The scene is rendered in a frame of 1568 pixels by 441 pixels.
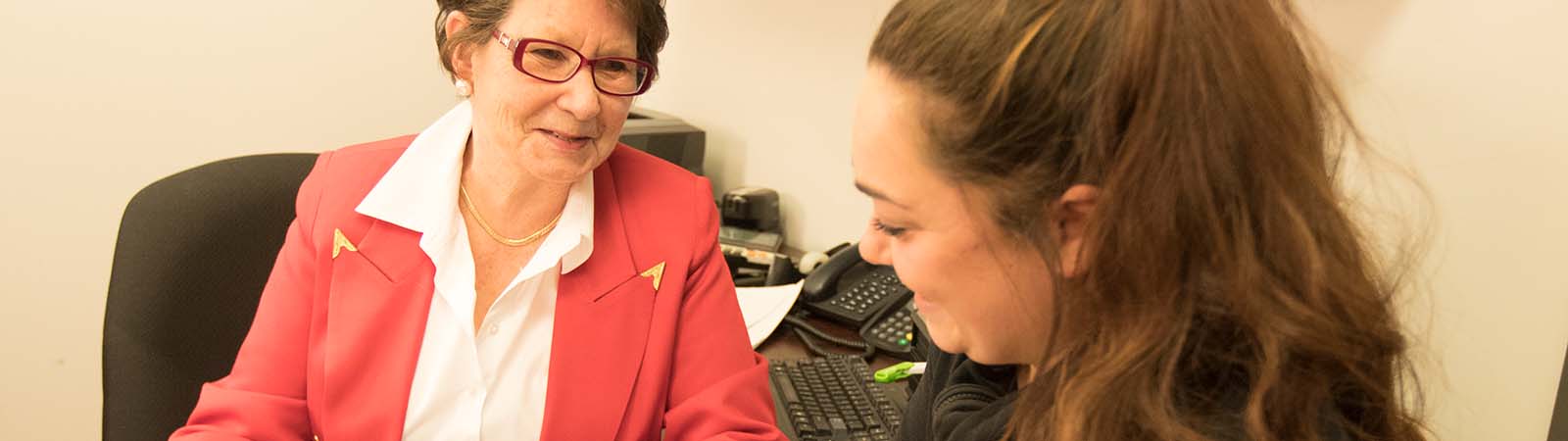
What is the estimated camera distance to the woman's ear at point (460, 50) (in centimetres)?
128

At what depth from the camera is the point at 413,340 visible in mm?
1257

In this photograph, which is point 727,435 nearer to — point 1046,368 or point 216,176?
point 1046,368

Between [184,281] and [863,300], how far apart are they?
984mm

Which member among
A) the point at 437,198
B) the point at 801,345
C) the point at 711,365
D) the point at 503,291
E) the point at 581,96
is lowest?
the point at 801,345

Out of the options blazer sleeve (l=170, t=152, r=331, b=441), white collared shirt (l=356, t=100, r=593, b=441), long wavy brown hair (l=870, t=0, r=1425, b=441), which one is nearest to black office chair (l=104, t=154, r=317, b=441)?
blazer sleeve (l=170, t=152, r=331, b=441)

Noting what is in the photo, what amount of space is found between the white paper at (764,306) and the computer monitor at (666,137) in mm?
389

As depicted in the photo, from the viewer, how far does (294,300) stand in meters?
1.26

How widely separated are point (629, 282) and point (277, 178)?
47 centimetres

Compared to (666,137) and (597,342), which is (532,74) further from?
(666,137)

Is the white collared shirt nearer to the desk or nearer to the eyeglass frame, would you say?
A: the eyeglass frame

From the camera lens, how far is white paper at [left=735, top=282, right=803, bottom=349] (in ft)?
5.58

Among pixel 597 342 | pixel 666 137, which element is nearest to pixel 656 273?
pixel 597 342

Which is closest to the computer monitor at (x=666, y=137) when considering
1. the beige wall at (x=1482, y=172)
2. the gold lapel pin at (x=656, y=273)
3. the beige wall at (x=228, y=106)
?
the beige wall at (x=228, y=106)

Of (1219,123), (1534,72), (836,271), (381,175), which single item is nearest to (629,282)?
(381,175)
